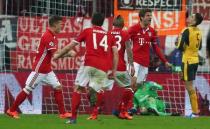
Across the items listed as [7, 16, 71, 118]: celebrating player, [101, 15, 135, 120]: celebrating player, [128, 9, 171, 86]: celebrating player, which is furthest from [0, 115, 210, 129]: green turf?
[128, 9, 171, 86]: celebrating player

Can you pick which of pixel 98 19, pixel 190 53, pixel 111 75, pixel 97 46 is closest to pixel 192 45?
pixel 190 53

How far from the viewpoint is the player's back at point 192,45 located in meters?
14.6

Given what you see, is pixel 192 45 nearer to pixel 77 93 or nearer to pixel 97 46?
pixel 97 46

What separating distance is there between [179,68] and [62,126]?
5.53 metres

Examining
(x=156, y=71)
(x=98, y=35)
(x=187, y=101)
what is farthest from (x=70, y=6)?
(x=98, y=35)

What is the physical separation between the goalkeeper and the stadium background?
36 centimetres

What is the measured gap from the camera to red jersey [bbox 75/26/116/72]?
12.3 meters

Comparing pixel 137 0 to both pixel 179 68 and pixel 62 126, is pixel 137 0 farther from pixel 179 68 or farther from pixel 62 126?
pixel 62 126

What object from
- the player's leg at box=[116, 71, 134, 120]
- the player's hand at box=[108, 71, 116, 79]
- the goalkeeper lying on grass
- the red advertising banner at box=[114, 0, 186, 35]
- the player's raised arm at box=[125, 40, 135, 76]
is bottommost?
the goalkeeper lying on grass

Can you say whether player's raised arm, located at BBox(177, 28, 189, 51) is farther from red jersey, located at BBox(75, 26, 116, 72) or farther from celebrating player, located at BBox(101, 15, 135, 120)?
red jersey, located at BBox(75, 26, 116, 72)

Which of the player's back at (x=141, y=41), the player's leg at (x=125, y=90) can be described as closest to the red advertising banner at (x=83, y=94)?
the player's back at (x=141, y=41)

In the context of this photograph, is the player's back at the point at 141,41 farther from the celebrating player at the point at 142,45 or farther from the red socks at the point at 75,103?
the red socks at the point at 75,103

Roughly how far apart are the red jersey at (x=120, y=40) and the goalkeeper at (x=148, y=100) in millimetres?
2132

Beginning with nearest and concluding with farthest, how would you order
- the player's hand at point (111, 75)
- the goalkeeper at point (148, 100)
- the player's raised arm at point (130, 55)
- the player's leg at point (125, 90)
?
1. the player's hand at point (111, 75)
2. the player's raised arm at point (130, 55)
3. the player's leg at point (125, 90)
4. the goalkeeper at point (148, 100)
